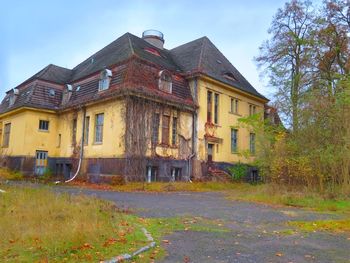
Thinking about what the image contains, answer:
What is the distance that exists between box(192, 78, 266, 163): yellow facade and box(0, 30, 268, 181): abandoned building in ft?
0.25

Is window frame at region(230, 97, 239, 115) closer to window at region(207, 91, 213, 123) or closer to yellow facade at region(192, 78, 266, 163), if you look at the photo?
yellow facade at region(192, 78, 266, 163)

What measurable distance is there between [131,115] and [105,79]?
371 cm

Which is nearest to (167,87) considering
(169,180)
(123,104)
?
(123,104)

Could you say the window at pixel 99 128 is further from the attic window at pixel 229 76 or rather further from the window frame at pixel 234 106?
the attic window at pixel 229 76

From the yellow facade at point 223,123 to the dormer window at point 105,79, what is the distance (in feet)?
21.7

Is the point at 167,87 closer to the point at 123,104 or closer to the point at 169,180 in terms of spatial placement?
the point at 123,104

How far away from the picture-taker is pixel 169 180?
75.4 feet

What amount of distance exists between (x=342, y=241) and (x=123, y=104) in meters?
16.0

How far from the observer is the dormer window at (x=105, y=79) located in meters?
23.0

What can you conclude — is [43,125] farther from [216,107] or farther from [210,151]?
[216,107]

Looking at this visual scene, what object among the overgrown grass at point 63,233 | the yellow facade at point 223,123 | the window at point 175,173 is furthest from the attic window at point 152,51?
the overgrown grass at point 63,233

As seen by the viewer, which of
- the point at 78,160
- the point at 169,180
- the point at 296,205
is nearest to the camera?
the point at 296,205

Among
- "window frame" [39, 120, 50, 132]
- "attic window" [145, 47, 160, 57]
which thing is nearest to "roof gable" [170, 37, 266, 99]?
"attic window" [145, 47, 160, 57]

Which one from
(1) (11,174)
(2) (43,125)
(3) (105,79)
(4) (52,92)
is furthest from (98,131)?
(1) (11,174)
